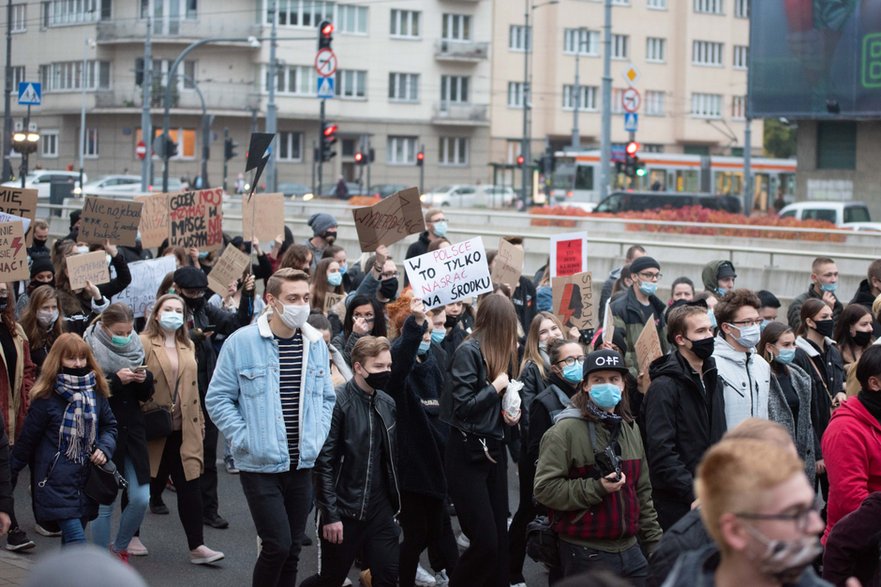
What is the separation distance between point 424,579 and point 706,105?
74374 millimetres

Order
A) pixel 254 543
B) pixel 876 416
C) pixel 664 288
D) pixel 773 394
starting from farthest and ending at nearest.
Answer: pixel 664 288 → pixel 254 543 → pixel 773 394 → pixel 876 416

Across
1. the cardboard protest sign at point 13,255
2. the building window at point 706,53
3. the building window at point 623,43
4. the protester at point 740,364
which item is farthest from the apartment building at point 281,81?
the protester at point 740,364

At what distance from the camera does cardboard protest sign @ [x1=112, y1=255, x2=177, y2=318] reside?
1228 centimetres

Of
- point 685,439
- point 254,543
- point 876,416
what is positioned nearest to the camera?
point 876,416

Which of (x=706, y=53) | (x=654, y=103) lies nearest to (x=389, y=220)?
(x=654, y=103)

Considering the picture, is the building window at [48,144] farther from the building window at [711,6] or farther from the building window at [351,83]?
the building window at [711,6]

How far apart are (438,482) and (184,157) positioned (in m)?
61.3

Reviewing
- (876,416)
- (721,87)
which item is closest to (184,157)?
(721,87)

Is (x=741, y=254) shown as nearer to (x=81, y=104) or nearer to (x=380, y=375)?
(x=380, y=375)

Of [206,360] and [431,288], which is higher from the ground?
[431,288]

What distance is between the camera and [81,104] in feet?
218

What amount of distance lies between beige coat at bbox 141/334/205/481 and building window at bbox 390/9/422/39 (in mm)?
62945

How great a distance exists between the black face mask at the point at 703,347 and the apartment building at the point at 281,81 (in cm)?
5690

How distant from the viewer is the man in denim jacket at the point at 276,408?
6727 mm
